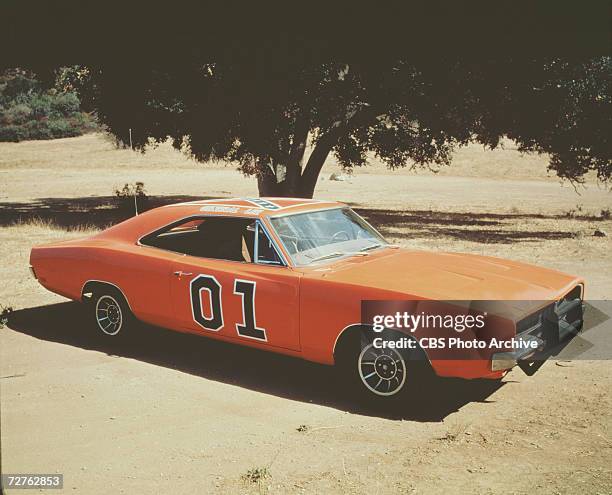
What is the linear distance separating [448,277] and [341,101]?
44.6 feet

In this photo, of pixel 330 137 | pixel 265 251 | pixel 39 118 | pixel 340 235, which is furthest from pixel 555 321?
pixel 39 118

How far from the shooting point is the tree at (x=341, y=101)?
16.6m

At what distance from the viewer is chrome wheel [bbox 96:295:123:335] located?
246 inches

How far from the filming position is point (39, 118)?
2719 inches

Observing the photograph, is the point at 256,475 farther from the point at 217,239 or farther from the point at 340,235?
the point at 217,239

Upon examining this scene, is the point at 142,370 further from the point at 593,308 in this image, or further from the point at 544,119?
the point at 544,119

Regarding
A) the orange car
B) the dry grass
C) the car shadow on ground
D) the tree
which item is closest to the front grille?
the orange car

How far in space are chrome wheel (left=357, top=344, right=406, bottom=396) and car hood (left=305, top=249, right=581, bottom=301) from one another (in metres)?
0.45

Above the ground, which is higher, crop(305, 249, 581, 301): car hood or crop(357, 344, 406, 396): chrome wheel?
crop(305, 249, 581, 301): car hood

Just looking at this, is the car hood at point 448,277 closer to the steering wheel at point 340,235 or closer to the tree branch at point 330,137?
the steering wheel at point 340,235

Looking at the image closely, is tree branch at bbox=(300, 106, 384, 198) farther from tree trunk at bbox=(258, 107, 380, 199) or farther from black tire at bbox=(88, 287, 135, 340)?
black tire at bbox=(88, 287, 135, 340)

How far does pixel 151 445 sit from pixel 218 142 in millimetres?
14309

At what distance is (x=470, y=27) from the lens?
16078mm

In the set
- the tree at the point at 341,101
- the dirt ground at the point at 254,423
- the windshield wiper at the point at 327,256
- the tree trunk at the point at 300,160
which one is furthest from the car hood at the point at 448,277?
the tree trunk at the point at 300,160
